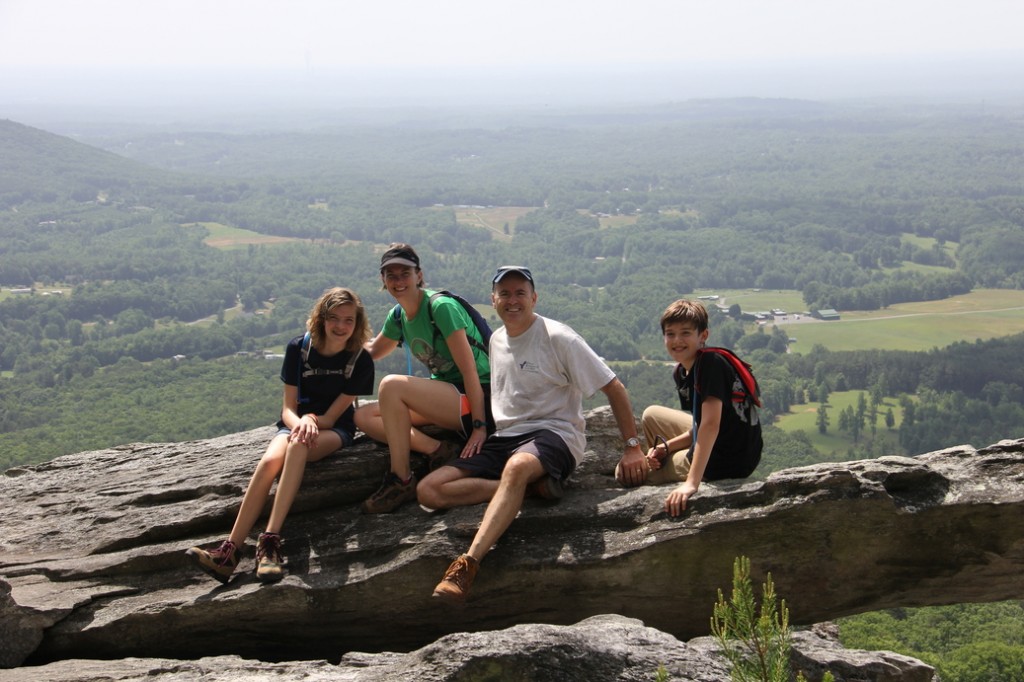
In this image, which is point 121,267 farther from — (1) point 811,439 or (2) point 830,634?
(2) point 830,634

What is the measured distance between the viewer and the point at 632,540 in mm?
9484

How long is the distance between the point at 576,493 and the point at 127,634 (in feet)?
15.7

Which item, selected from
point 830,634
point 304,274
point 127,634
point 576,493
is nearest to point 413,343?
point 576,493

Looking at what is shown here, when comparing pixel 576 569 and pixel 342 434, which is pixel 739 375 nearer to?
pixel 576 569

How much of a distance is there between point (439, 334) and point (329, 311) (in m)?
1.22

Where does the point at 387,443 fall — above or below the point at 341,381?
below

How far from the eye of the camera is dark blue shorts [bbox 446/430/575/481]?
9648 millimetres

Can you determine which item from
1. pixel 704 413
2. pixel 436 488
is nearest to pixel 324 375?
pixel 436 488

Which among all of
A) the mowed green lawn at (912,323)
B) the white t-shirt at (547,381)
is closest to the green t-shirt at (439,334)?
the white t-shirt at (547,381)

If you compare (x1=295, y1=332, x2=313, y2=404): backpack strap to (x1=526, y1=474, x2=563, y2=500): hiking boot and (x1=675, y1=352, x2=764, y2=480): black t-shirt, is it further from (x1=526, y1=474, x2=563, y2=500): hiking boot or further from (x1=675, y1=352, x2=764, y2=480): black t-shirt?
(x1=675, y1=352, x2=764, y2=480): black t-shirt

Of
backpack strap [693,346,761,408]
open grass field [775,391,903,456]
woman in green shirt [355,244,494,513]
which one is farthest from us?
open grass field [775,391,903,456]

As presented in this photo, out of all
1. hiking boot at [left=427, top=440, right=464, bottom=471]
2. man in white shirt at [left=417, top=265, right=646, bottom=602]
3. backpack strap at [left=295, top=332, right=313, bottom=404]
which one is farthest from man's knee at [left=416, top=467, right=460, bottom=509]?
backpack strap at [left=295, top=332, right=313, bottom=404]

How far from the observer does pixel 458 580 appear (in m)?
8.87

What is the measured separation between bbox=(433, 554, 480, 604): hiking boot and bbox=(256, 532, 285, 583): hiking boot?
6.01 ft
